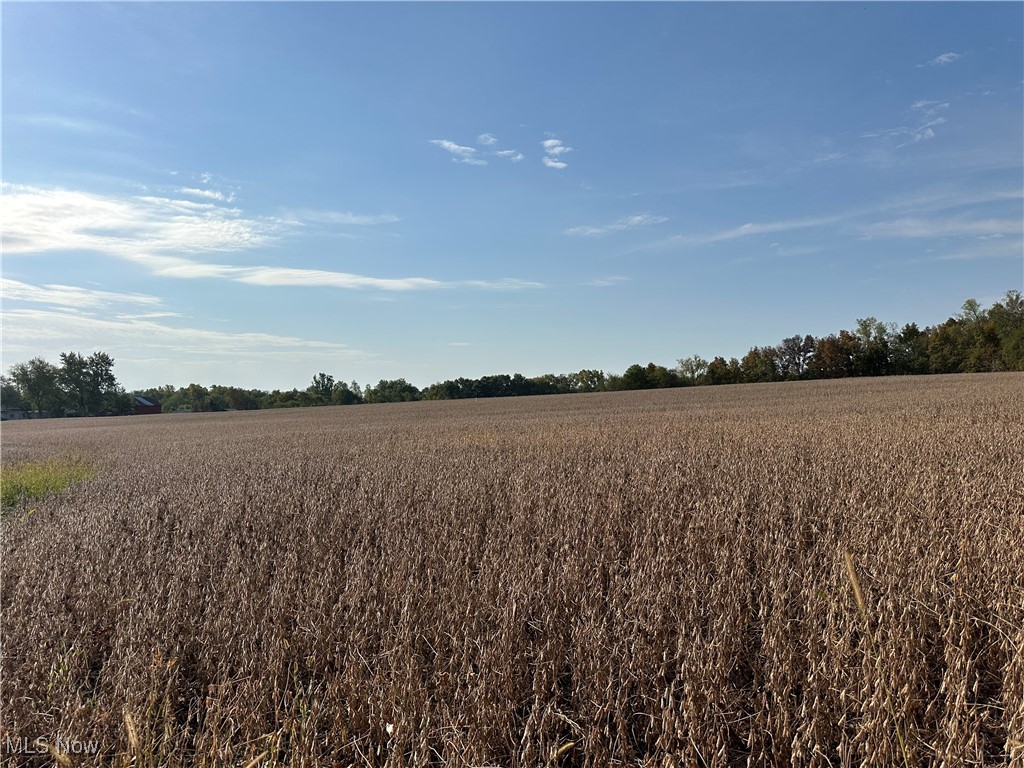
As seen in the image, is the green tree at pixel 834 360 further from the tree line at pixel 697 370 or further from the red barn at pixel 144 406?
the red barn at pixel 144 406

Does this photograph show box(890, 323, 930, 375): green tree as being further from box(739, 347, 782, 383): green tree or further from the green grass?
the green grass

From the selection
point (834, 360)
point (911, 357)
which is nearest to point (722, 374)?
point (834, 360)

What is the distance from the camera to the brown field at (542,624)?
243cm

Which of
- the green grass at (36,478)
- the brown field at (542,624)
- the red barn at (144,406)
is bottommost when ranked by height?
the brown field at (542,624)

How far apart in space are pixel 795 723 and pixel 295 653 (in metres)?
2.40

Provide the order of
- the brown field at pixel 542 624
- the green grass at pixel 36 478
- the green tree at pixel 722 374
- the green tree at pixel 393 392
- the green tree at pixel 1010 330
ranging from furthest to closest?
the green tree at pixel 393 392 < the green tree at pixel 722 374 < the green tree at pixel 1010 330 < the green grass at pixel 36 478 < the brown field at pixel 542 624

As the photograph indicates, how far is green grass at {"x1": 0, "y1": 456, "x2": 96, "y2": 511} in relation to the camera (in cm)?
874

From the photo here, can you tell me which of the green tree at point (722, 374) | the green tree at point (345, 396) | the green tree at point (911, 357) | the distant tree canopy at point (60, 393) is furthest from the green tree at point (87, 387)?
the green tree at point (911, 357)

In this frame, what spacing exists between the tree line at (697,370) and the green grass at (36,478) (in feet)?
191

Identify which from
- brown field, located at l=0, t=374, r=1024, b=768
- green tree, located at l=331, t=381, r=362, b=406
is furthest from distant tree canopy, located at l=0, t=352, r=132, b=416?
brown field, located at l=0, t=374, r=1024, b=768

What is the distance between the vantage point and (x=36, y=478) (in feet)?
31.9

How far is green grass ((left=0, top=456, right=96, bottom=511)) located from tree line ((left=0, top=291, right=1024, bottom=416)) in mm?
58081

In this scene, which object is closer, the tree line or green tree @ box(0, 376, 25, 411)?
the tree line

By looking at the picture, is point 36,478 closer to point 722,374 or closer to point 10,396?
point 722,374
